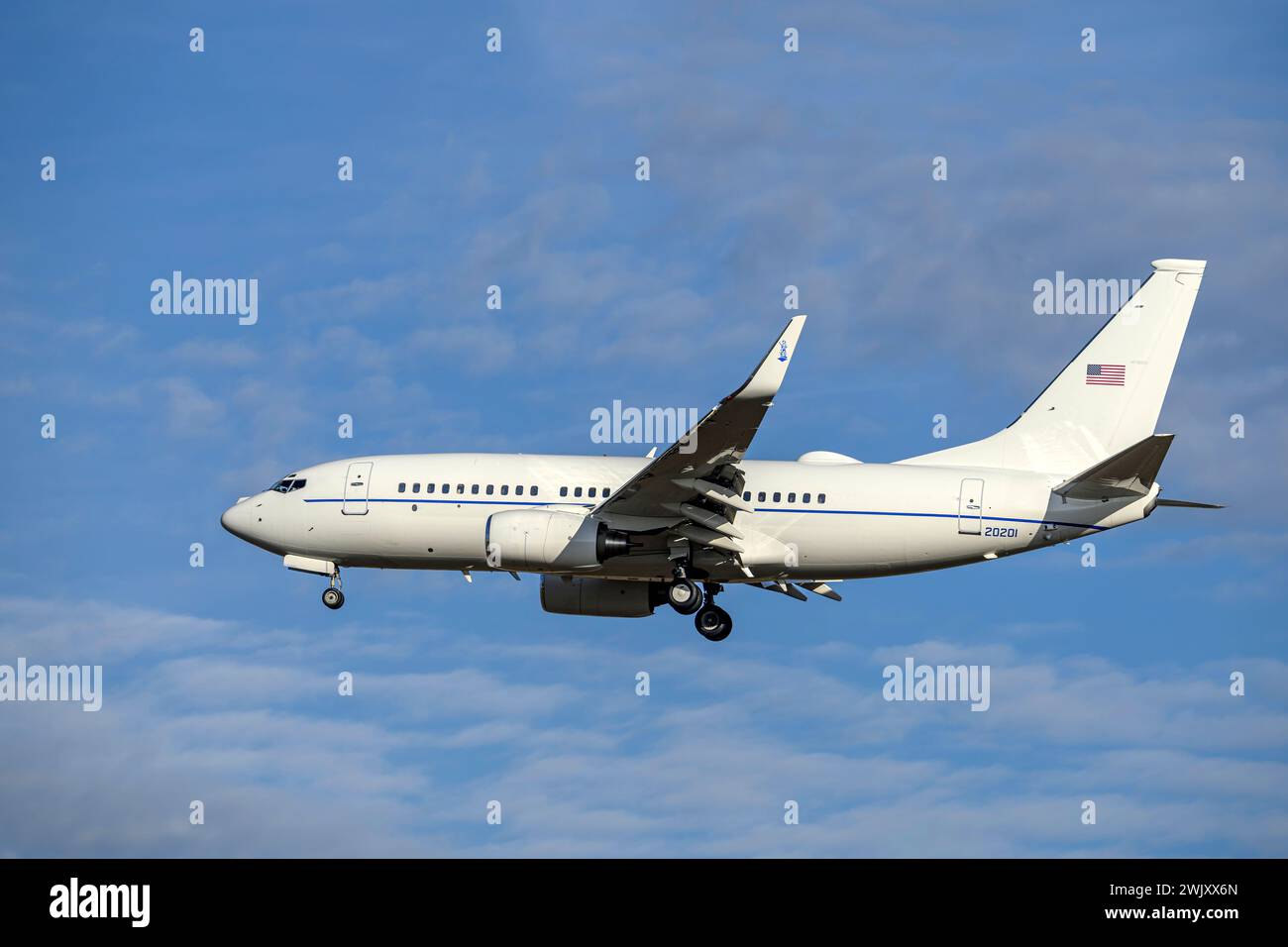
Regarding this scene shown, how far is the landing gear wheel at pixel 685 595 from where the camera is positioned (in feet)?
173

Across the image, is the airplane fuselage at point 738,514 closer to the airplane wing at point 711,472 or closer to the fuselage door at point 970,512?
the fuselage door at point 970,512

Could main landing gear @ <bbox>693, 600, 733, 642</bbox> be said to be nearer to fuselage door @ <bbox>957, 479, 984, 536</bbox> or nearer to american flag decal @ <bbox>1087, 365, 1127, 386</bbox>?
fuselage door @ <bbox>957, 479, 984, 536</bbox>

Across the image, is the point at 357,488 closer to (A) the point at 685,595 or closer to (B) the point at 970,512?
(A) the point at 685,595

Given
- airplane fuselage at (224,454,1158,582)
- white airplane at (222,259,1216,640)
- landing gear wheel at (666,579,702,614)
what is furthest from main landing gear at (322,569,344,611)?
landing gear wheel at (666,579,702,614)

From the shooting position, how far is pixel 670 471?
164 feet

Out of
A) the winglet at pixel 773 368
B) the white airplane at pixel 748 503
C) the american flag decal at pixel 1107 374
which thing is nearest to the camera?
the winglet at pixel 773 368

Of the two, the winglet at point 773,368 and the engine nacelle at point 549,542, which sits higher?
the winglet at point 773,368

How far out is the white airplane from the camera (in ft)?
166

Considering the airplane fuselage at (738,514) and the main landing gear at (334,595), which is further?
the main landing gear at (334,595)

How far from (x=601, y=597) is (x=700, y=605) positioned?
411cm
